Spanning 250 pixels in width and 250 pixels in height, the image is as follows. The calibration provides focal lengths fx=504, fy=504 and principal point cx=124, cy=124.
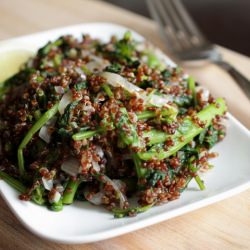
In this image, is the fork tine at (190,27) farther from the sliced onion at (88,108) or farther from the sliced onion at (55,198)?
the sliced onion at (55,198)

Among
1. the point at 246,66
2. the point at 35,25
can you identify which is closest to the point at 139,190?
the point at 246,66

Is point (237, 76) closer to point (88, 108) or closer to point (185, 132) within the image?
point (185, 132)

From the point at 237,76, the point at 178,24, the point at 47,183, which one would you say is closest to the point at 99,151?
the point at 47,183

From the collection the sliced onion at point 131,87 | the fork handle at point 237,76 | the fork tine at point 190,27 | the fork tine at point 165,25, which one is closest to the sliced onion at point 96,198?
the sliced onion at point 131,87

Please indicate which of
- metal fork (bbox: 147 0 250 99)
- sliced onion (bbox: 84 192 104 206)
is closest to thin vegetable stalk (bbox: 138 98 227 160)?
sliced onion (bbox: 84 192 104 206)

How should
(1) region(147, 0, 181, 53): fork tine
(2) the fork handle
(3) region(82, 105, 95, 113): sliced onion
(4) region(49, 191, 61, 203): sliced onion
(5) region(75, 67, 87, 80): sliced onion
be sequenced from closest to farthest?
1. (4) region(49, 191, 61, 203): sliced onion
2. (3) region(82, 105, 95, 113): sliced onion
3. (5) region(75, 67, 87, 80): sliced onion
4. (2) the fork handle
5. (1) region(147, 0, 181, 53): fork tine

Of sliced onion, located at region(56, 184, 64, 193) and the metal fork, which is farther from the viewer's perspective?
the metal fork

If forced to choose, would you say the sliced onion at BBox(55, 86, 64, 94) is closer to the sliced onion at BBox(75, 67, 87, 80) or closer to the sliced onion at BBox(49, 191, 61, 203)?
the sliced onion at BBox(75, 67, 87, 80)

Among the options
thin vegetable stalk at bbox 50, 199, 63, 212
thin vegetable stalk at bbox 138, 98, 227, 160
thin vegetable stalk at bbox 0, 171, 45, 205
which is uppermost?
thin vegetable stalk at bbox 138, 98, 227, 160
